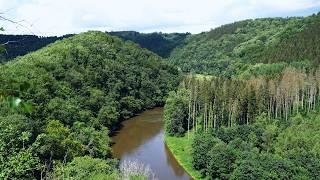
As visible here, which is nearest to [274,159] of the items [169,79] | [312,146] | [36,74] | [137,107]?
[312,146]

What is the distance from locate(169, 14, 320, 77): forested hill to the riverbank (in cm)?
3967

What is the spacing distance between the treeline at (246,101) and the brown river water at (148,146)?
485 cm

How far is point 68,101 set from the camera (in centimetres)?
6850

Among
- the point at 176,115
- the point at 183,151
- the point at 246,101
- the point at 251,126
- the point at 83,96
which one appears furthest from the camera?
the point at 83,96

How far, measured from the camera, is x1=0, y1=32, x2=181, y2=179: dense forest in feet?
137

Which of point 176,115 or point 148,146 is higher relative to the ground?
point 176,115

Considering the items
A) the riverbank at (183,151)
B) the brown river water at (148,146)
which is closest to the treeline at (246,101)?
the riverbank at (183,151)

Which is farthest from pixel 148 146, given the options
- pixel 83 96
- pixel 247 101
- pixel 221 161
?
pixel 221 161

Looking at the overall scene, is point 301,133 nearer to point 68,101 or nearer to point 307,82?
point 307,82

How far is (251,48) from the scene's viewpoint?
137 meters

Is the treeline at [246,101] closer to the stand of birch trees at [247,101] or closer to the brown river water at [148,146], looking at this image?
the stand of birch trees at [247,101]

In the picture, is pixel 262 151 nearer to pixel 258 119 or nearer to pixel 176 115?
pixel 258 119

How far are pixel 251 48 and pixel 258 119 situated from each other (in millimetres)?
78732

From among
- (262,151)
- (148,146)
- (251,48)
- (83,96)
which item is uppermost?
(251,48)
